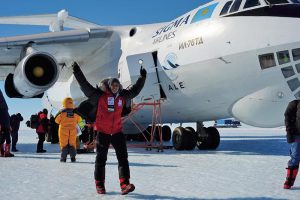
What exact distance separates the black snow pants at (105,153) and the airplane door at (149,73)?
501 centimetres

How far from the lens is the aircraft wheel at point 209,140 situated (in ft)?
35.1

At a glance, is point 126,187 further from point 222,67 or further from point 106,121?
point 222,67

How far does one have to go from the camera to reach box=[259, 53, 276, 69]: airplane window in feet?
23.0

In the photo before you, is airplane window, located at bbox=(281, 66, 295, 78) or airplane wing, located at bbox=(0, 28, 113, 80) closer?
airplane window, located at bbox=(281, 66, 295, 78)

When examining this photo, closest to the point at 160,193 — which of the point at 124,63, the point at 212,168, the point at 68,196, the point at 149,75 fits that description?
the point at 68,196

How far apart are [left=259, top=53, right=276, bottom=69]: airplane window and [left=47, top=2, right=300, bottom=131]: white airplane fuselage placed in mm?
58

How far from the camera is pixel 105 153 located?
4449 mm

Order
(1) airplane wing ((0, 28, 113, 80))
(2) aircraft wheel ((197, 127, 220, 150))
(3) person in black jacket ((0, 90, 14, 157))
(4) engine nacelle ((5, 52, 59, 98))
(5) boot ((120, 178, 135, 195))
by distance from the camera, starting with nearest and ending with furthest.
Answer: (5) boot ((120, 178, 135, 195)), (3) person in black jacket ((0, 90, 14, 157)), (4) engine nacelle ((5, 52, 59, 98)), (2) aircraft wheel ((197, 127, 220, 150)), (1) airplane wing ((0, 28, 113, 80))

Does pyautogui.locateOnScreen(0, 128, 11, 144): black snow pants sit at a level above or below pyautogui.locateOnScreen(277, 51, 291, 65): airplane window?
below

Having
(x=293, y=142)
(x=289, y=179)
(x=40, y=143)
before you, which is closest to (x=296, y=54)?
(x=293, y=142)

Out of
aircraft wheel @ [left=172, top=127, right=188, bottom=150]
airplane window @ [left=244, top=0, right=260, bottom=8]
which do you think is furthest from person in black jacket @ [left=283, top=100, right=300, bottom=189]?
aircraft wheel @ [left=172, top=127, right=188, bottom=150]

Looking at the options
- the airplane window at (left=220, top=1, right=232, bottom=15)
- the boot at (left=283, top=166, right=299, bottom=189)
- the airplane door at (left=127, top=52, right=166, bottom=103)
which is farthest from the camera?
the airplane door at (left=127, top=52, right=166, bottom=103)

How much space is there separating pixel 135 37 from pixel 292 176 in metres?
7.29

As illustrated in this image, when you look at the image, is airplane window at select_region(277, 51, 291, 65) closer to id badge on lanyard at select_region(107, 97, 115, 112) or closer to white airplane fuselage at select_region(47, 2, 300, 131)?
white airplane fuselage at select_region(47, 2, 300, 131)
